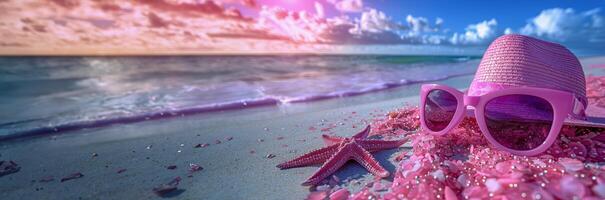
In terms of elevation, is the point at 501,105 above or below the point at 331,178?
above

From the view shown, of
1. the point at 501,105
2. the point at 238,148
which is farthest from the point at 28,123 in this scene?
the point at 501,105

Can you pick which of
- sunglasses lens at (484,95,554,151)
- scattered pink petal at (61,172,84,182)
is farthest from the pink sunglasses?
scattered pink petal at (61,172,84,182)

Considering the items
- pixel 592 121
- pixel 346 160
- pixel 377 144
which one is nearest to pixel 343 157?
pixel 346 160

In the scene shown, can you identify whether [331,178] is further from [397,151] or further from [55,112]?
[55,112]

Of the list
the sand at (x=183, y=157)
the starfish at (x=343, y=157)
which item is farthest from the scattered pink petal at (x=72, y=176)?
the starfish at (x=343, y=157)

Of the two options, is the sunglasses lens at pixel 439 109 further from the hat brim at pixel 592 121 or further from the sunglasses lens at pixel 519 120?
the hat brim at pixel 592 121
